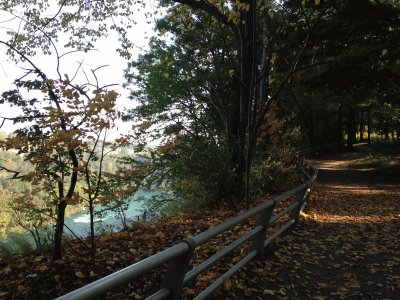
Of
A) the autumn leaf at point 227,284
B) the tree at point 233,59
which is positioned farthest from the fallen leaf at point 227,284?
the tree at point 233,59

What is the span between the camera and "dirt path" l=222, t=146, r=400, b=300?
455cm

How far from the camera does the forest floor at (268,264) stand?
14.6ft

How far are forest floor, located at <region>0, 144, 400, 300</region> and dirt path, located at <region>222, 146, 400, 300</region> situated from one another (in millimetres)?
14

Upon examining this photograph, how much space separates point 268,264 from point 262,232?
50 cm

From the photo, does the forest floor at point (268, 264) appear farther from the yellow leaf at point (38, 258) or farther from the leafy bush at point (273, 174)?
the leafy bush at point (273, 174)

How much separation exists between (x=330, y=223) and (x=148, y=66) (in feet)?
39.1

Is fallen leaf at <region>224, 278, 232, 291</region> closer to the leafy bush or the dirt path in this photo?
the dirt path

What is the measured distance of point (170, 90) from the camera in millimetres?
16875

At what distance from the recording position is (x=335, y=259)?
5.84 m

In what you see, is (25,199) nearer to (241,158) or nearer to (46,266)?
(46,266)

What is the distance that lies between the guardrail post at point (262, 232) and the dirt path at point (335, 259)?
0.70 feet

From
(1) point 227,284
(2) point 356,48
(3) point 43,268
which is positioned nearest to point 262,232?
(1) point 227,284

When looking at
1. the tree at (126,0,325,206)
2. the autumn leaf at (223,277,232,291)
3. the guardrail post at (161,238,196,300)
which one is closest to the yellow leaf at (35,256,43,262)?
the autumn leaf at (223,277,232,291)

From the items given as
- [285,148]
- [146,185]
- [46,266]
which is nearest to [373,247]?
[46,266]
